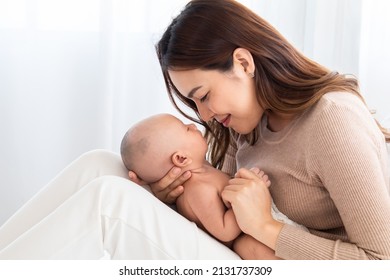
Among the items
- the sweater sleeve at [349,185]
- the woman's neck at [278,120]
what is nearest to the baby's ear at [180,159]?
the woman's neck at [278,120]

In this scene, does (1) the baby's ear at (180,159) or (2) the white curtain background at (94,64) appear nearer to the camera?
(1) the baby's ear at (180,159)

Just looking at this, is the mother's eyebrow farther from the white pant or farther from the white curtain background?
the white curtain background

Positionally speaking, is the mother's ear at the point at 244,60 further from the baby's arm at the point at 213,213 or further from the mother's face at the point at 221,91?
the baby's arm at the point at 213,213

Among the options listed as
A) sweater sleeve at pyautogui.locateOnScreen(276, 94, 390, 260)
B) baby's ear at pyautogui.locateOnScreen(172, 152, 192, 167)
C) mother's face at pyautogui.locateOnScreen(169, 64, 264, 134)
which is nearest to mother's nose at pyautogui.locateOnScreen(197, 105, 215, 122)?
mother's face at pyautogui.locateOnScreen(169, 64, 264, 134)

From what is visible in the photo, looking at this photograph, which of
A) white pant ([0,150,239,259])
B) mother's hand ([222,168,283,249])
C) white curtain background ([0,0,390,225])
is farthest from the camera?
white curtain background ([0,0,390,225])

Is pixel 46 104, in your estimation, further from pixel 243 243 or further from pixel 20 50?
pixel 243 243

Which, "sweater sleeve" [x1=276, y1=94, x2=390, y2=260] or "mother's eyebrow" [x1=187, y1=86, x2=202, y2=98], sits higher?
"mother's eyebrow" [x1=187, y1=86, x2=202, y2=98]

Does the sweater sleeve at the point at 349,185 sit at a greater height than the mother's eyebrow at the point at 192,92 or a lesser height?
lesser

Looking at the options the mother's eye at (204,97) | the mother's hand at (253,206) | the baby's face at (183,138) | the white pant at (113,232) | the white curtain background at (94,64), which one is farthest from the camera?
the white curtain background at (94,64)

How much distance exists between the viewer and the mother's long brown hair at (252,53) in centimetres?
145

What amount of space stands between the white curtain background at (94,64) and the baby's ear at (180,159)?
1097 mm

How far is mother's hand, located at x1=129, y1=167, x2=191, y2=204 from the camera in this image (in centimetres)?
158

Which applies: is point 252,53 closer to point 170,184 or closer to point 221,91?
point 221,91

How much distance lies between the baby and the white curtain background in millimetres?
1064
